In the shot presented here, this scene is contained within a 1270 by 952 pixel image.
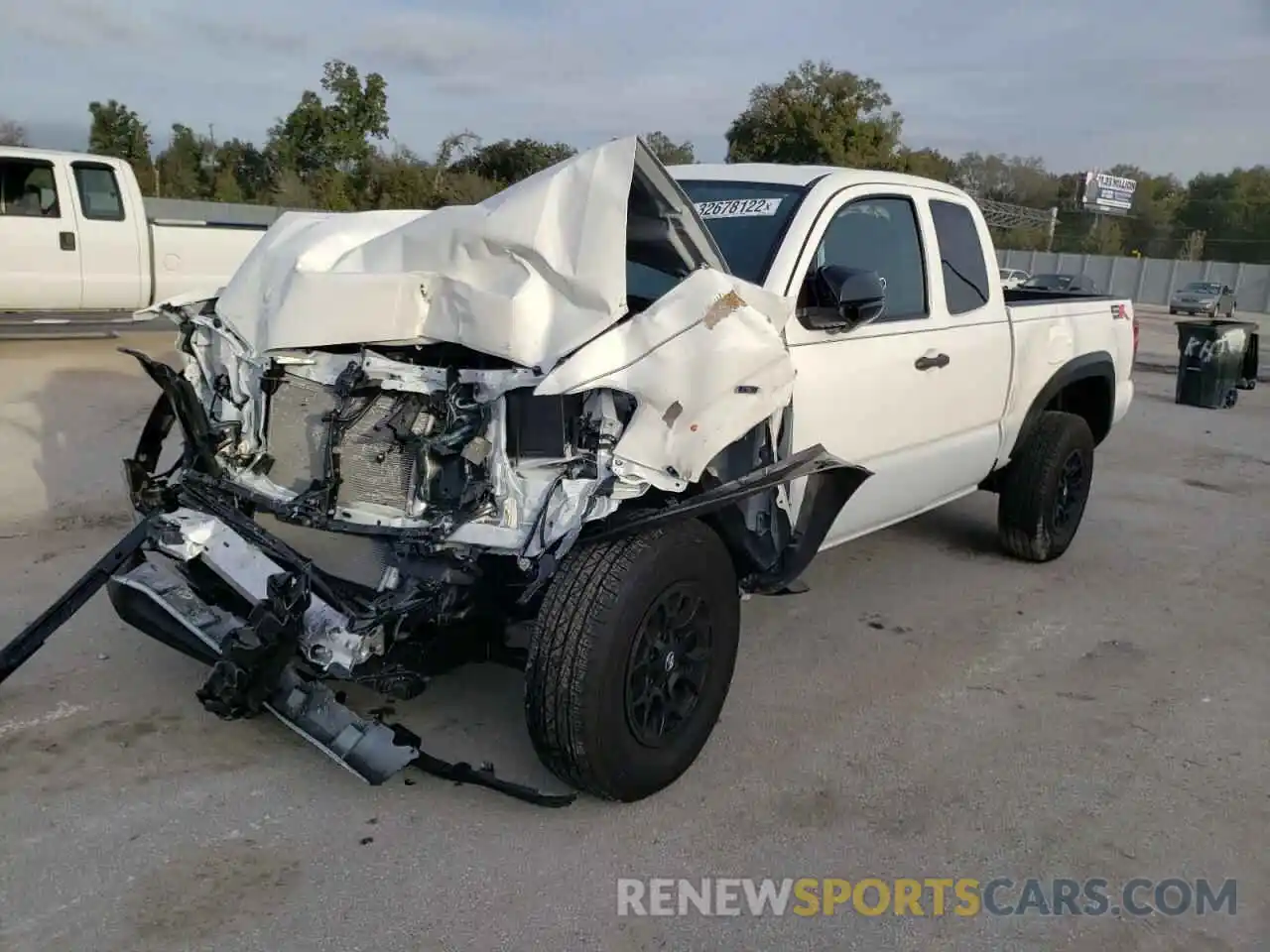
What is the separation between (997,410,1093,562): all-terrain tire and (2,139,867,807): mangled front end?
2.43 meters

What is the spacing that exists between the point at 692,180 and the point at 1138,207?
221ft

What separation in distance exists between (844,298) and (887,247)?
1081 millimetres

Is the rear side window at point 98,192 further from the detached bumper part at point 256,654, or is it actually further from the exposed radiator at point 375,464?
the exposed radiator at point 375,464

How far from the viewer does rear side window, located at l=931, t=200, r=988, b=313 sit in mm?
5133

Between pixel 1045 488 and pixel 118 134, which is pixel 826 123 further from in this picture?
pixel 1045 488

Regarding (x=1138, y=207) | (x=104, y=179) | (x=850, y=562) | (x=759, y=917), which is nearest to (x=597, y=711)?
(x=759, y=917)

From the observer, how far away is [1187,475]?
905 cm

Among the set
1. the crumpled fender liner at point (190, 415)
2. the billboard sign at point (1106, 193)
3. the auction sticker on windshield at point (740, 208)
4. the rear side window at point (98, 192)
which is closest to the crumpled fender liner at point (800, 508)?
the auction sticker on windshield at point (740, 208)

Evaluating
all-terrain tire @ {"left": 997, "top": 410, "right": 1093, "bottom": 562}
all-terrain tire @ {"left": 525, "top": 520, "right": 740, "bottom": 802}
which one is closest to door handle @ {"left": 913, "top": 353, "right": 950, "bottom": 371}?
all-terrain tire @ {"left": 997, "top": 410, "right": 1093, "bottom": 562}

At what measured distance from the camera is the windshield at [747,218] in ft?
13.7

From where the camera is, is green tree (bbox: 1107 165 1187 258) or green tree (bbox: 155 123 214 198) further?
green tree (bbox: 1107 165 1187 258)

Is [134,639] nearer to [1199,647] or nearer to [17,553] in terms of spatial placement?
[17,553]

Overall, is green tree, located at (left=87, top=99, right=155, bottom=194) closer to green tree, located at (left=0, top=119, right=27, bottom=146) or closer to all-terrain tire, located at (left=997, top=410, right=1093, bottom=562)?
green tree, located at (left=0, top=119, right=27, bottom=146)

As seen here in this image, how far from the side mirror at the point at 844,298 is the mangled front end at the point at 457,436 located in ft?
1.38
